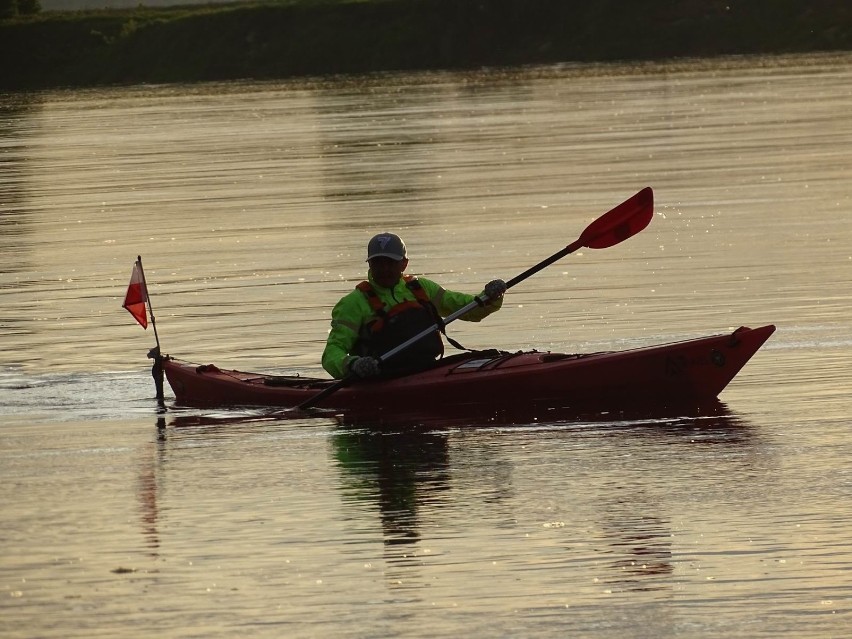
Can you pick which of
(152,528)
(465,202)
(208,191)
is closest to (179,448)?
(152,528)

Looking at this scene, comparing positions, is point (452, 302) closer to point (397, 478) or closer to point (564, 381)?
point (564, 381)

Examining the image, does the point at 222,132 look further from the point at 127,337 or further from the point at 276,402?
the point at 276,402

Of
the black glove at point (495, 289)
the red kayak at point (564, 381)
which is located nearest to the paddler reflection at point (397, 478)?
the red kayak at point (564, 381)

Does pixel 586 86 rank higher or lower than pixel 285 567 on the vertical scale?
higher

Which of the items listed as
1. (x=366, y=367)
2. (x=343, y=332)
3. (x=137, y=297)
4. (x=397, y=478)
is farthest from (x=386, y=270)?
(x=137, y=297)

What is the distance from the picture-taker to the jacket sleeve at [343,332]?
41.5 ft

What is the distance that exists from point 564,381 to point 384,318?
3.97 ft

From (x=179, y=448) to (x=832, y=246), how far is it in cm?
995

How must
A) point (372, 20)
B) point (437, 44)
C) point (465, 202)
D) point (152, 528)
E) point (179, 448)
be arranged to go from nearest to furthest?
1. point (152, 528)
2. point (179, 448)
3. point (465, 202)
4. point (437, 44)
5. point (372, 20)

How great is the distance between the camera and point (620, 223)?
14.1m

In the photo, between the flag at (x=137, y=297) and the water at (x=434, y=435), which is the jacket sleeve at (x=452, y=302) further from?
the flag at (x=137, y=297)

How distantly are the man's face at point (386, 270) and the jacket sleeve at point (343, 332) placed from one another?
19 cm

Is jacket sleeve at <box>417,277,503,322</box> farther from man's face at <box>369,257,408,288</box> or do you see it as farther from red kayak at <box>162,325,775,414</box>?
man's face at <box>369,257,408,288</box>

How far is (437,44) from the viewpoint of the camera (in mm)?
97750
